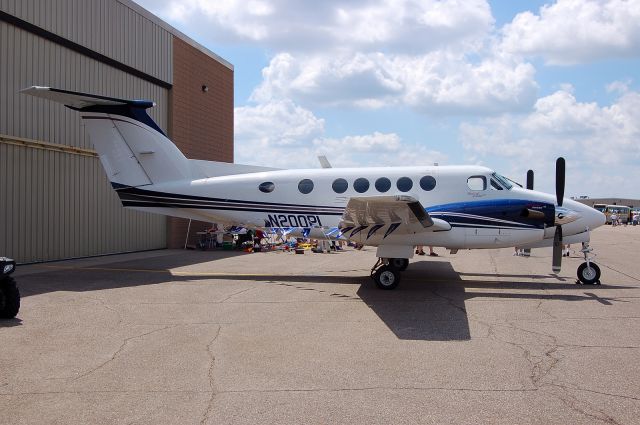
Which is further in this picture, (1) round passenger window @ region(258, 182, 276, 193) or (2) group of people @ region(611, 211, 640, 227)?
(2) group of people @ region(611, 211, 640, 227)

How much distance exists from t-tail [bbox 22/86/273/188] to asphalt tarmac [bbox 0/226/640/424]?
298 centimetres

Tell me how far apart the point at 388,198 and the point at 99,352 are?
551 cm

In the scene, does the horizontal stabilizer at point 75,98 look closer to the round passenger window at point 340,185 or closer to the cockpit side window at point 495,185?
the round passenger window at point 340,185

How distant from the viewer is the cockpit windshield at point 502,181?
12648 mm

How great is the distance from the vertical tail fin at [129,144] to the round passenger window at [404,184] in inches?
225

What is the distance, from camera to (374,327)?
8102 millimetres

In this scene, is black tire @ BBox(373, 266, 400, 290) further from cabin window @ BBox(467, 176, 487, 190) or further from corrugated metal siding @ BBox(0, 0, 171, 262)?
corrugated metal siding @ BBox(0, 0, 171, 262)

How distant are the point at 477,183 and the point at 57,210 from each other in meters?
12.6

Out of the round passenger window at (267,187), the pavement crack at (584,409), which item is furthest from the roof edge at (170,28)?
the pavement crack at (584,409)

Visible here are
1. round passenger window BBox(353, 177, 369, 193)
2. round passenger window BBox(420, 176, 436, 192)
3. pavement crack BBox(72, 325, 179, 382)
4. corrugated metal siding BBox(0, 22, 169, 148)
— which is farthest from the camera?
corrugated metal siding BBox(0, 22, 169, 148)

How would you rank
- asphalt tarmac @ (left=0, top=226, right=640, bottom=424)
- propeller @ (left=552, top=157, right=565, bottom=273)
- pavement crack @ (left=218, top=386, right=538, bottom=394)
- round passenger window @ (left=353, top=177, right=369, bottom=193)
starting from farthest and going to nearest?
round passenger window @ (left=353, top=177, right=369, bottom=193), propeller @ (left=552, top=157, right=565, bottom=273), pavement crack @ (left=218, top=386, right=538, bottom=394), asphalt tarmac @ (left=0, top=226, right=640, bottom=424)

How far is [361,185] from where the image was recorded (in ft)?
43.8

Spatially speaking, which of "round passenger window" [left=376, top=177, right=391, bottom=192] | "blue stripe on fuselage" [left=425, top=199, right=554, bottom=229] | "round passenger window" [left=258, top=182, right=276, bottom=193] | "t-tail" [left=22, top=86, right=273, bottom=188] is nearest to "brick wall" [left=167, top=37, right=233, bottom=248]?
"t-tail" [left=22, top=86, right=273, bottom=188]

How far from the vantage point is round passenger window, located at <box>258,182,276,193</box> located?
13.9 metres
